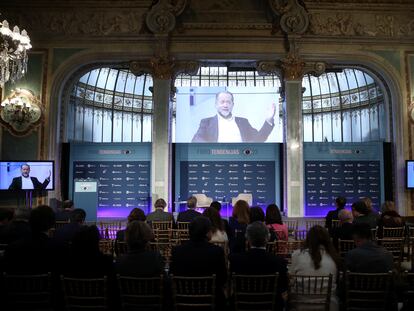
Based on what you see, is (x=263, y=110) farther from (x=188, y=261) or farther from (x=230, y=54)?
(x=188, y=261)

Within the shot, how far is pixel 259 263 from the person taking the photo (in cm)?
344

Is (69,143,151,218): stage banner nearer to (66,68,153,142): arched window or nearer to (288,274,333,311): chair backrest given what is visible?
(66,68,153,142): arched window

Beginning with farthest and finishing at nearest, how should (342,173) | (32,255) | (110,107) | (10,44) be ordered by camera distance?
(110,107) < (342,173) < (10,44) < (32,255)

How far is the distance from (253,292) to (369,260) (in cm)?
104

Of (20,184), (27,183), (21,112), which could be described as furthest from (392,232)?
(21,112)

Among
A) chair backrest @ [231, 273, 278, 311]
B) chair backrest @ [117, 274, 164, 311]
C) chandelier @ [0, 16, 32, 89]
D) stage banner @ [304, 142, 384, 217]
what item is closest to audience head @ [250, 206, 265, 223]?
chair backrest @ [231, 273, 278, 311]

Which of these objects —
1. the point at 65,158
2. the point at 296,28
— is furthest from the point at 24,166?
the point at 296,28

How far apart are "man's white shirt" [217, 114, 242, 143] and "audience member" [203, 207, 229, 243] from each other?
7606mm

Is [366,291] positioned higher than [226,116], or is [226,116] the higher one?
[226,116]

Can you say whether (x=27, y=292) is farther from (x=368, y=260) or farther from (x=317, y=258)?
(x=368, y=260)

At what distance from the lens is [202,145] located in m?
12.5

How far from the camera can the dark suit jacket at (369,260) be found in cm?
363

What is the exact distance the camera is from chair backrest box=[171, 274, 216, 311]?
3295mm

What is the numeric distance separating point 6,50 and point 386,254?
7216 millimetres
